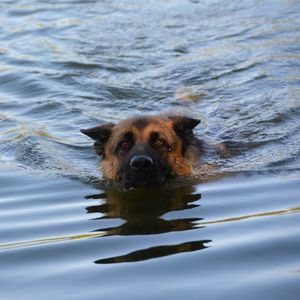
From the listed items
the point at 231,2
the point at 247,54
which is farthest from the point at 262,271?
the point at 231,2

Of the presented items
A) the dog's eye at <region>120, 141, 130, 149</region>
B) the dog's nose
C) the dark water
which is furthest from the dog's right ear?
the dog's nose

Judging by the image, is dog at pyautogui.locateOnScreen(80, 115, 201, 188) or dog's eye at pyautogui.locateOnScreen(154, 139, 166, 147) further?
dog's eye at pyautogui.locateOnScreen(154, 139, 166, 147)

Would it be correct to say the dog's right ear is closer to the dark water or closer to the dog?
the dog

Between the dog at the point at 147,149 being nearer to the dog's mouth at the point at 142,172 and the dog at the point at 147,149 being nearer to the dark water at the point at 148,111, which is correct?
the dog's mouth at the point at 142,172

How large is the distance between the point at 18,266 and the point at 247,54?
943cm

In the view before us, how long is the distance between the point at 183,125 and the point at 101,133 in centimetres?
91

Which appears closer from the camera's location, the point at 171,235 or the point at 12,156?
the point at 171,235

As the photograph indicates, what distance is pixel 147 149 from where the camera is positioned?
24.0 feet

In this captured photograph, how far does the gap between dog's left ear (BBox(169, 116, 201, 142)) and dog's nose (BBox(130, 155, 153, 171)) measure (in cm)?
111

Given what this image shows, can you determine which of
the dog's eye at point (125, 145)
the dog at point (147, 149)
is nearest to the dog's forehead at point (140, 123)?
the dog at point (147, 149)

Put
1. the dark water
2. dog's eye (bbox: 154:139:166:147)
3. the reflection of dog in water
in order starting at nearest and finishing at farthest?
the dark water → the reflection of dog in water → dog's eye (bbox: 154:139:166:147)

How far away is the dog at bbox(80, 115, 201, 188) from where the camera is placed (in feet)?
23.5

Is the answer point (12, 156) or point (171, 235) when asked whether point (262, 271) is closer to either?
point (171, 235)

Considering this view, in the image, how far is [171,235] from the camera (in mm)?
5254
